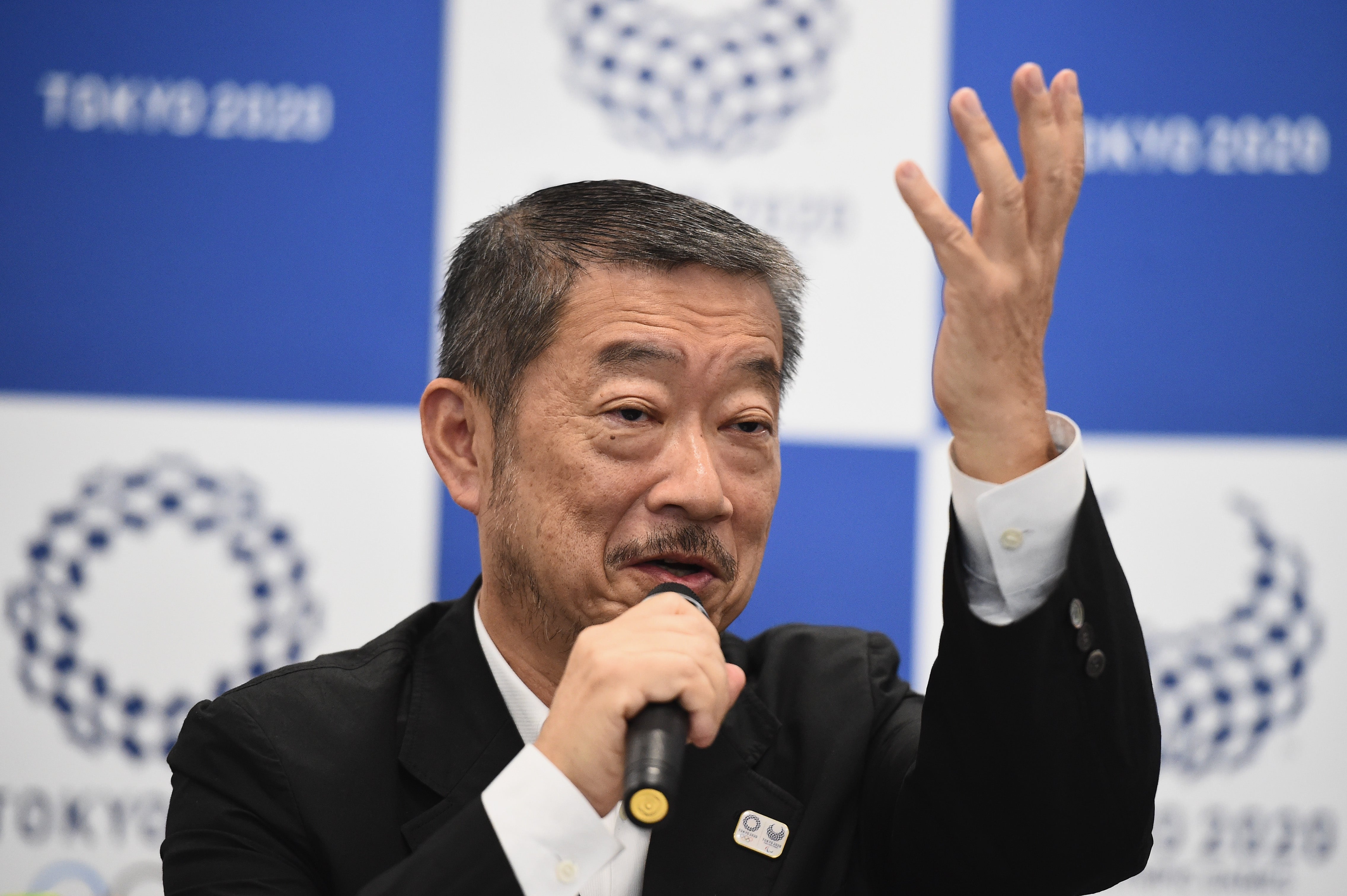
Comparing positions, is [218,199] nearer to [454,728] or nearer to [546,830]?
[454,728]

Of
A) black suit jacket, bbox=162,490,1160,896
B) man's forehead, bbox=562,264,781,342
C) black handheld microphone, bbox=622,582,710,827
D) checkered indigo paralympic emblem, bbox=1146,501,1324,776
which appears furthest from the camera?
checkered indigo paralympic emblem, bbox=1146,501,1324,776

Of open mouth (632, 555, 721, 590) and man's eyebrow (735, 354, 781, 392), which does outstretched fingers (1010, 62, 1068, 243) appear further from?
open mouth (632, 555, 721, 590)

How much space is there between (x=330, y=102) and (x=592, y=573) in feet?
5.85

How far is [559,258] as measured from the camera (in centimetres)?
169

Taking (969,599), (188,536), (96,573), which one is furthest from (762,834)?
(96,573)

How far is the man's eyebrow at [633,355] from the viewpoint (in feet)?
5.10

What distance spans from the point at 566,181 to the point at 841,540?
1.06 metres

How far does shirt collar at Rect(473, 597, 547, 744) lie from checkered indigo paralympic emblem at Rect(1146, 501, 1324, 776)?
1626 millimetres

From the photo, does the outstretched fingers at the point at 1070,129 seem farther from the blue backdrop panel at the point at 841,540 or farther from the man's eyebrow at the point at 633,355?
the blue backdrop panel at the point at 841,540

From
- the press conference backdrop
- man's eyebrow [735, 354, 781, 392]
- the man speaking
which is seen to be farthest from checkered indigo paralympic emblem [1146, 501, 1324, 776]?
man's eyebrow [735, 354, 781, 392]

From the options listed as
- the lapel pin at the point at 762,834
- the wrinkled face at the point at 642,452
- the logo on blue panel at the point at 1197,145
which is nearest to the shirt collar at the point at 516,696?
the wrinkled face at the point at 642,452

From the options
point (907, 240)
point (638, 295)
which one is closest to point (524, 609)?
point (638, 295)

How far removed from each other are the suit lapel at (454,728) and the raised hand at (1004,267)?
0.80 metres

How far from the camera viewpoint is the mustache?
4.97 feet
